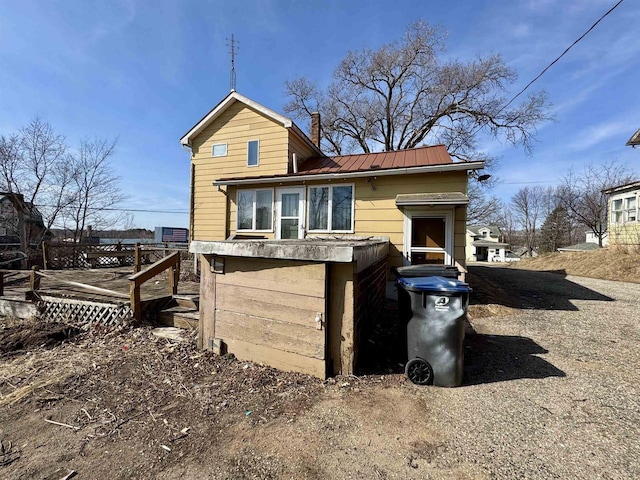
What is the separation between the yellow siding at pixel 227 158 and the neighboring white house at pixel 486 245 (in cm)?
4274

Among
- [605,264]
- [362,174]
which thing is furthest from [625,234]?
[362,174]

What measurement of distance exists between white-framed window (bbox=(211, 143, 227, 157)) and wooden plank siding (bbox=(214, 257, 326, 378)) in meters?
7.94

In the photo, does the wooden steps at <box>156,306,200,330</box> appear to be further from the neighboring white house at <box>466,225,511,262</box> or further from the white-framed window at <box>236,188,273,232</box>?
the neighboring white house at <box>466,225,511,262</box>

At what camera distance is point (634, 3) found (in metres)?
5.23

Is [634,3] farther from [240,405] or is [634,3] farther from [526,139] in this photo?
[526,139]

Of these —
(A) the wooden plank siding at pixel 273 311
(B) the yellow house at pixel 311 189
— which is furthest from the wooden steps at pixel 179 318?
(B) the yellow house at pixel 311 189

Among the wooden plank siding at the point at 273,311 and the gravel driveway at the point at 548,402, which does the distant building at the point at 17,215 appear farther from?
the gravel driveway at the point at 548,402

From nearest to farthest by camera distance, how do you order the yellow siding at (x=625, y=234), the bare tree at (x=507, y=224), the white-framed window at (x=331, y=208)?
the white-framed window at (x=331, y=208)
the yellow siding at (x=625, y=234)
the bare tree at (x=507, y=224)

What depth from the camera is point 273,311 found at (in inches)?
138

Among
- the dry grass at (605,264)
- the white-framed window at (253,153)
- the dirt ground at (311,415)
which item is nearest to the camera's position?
the dirt ground at (311,415)

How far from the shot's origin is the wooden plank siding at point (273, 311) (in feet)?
10.8

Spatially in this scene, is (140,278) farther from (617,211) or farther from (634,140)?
(617,211)

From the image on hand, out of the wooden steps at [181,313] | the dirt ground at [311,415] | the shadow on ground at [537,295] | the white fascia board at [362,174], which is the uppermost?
the white fascia board at [362,174]

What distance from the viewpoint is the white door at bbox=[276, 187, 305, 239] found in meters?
8.32
